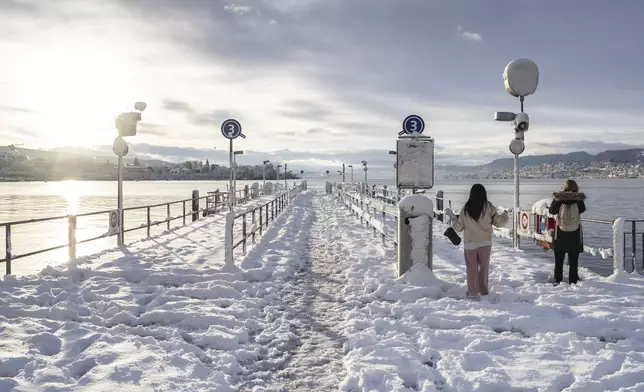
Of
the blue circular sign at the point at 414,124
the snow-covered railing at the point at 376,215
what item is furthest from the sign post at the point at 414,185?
the snow-covered railing at the point at 376,215

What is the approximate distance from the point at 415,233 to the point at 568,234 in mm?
2507

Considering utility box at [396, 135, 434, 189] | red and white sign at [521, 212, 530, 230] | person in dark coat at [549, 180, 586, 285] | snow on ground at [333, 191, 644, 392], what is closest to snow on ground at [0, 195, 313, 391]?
snow on ground at [333, 191, 644, 392]

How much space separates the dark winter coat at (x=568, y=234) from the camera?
26.1 feet

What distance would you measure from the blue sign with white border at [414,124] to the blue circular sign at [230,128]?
4172 millimetres

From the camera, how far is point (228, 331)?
228 inches

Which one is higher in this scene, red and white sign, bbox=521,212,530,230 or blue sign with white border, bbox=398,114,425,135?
blue sign with white border, bbox=398,114,425,135

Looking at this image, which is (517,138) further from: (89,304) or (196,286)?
(89,304)

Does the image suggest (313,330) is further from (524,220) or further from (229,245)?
(524,220)

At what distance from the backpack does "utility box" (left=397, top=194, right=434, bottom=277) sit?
214cm

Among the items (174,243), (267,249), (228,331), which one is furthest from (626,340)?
(174,243)

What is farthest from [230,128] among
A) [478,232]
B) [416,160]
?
[478,232]

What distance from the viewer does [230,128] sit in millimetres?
12258

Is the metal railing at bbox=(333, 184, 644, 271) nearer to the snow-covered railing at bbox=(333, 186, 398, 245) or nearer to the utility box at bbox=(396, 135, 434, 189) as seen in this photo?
the snow-covered railing at bbox=(333, 186, 398, 245)

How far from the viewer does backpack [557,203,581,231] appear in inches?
315
